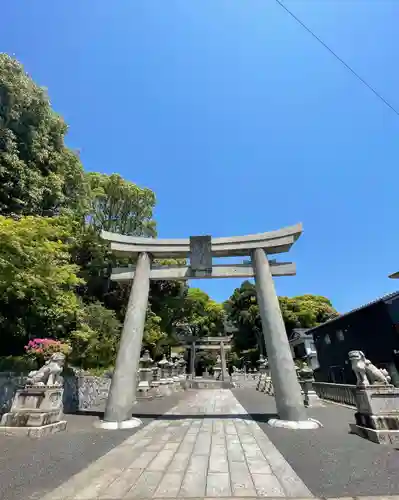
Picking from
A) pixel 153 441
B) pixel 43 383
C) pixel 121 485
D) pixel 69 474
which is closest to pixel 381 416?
pixel 153 441

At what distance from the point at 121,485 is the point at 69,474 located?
1015mm

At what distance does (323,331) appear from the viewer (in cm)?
2136

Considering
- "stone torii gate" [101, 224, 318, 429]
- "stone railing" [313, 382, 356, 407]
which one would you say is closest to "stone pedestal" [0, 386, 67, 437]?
"stone torii gate" [101, 224, 318, 429]

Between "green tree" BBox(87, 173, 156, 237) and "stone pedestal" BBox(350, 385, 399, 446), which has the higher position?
"green tree" BBox(87, 173, 156, 237)

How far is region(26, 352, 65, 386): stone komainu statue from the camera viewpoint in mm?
7352

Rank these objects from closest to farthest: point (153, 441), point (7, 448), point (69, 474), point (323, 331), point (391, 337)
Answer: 1. point (69, 474)
2. point (7, 448)
3. point (153, 441)
4. point (391, 337)
5. point (323, 331)

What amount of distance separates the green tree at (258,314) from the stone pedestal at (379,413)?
32.9m

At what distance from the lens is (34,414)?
6621 mm

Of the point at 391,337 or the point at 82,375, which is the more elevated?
the point at 391,337

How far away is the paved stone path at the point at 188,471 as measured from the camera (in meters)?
→ 3.30

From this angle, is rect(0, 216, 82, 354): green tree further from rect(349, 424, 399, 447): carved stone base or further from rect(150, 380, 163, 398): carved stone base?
rect(349, 424, 399, 447): carved stone base

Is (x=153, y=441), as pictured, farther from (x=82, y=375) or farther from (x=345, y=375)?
(x=345, y=375)

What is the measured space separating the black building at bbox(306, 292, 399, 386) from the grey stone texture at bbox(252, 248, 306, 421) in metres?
10.1

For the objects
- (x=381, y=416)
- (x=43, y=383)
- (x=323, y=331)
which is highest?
(x=323, y=331)
